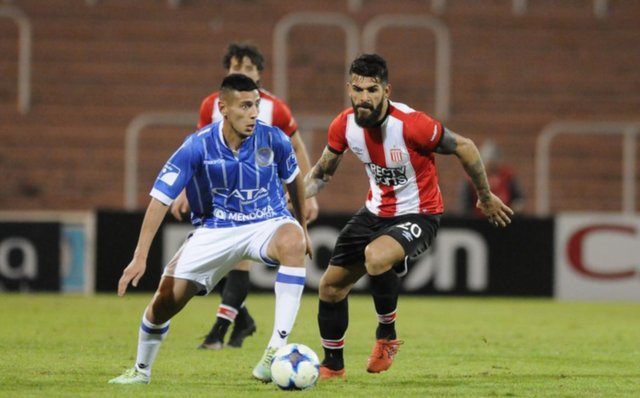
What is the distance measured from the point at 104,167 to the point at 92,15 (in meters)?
2.23

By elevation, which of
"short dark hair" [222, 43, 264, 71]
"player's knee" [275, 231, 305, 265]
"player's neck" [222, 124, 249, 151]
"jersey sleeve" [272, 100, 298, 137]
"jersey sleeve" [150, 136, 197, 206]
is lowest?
"player's knee" [275, 231, 305, 265]

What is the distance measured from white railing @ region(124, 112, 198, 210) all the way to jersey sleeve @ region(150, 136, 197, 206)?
9.04 meters

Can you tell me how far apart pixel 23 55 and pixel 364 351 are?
31.5ft

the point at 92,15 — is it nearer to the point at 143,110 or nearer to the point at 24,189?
the point at 143,110

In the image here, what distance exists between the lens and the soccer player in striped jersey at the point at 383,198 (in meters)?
6.97

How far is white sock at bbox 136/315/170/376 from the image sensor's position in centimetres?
633

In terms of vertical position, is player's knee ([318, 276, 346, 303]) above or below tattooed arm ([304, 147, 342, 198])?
below

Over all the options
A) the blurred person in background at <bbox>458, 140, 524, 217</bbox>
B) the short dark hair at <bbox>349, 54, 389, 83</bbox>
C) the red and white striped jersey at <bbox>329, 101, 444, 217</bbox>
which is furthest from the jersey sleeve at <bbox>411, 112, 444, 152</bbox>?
the blurred person in background at <bbox>458, 140, 524, 217</bbox>

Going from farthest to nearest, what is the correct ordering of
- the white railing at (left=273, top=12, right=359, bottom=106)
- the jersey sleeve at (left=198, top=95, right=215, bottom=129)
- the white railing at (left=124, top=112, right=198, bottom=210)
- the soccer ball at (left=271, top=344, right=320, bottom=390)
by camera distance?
1. the white railing at (left=273, top=12, right=359, bottom=106)
2. the white railing at (left=124, top=112, right=198, bottom=210)
3. the jersey sleeve at (left=198, top=95, right=215, bottom=129)
4. the soccer ball at (left=271, top=344, right=320, bottom=390)

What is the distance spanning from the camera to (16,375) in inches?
267

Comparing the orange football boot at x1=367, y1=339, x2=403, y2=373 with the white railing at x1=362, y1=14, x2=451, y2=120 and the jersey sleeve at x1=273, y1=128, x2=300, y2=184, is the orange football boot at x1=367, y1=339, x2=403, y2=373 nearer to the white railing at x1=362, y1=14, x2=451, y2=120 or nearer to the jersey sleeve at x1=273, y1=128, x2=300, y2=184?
the jersey sleeve at x1=273, y1=128, x2=300, y2=184

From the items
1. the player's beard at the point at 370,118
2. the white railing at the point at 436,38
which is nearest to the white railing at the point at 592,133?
the white railing at the point at 436,38

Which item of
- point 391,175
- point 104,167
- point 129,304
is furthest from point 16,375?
point 104,167

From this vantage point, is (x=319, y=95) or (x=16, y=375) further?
(x=319, y=95)
